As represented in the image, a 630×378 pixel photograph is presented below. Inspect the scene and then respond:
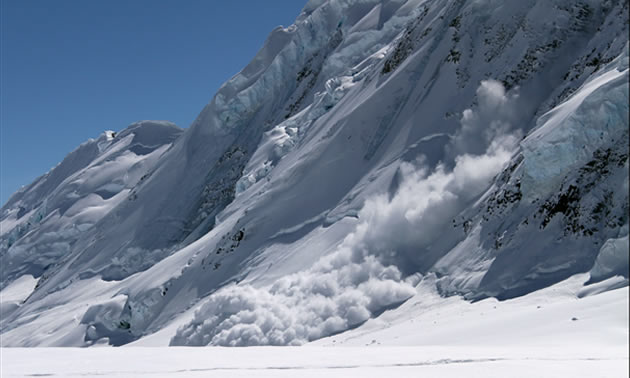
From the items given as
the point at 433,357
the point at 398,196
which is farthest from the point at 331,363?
the point at 398,196

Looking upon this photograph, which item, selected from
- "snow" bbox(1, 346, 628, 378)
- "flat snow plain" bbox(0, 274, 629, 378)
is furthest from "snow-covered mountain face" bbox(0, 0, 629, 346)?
"snow" bbox(1, 346, 628, 378)

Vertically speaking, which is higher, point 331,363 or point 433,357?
point 331,363

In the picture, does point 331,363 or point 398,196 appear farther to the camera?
point 398,196

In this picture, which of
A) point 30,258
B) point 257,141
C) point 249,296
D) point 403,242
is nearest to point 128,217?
point 257,141

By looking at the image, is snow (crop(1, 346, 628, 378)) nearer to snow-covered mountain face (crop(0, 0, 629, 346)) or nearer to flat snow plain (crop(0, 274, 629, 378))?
flat snow plain (crop(0, 274, 629, 378))

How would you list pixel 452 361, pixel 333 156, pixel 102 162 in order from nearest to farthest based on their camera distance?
pixel 452 361 < pixel 333 156 < pixel 102 162

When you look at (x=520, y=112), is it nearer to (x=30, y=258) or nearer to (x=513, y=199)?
(x=513, y=199)

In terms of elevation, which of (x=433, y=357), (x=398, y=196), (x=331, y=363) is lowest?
(x=398, y=196)

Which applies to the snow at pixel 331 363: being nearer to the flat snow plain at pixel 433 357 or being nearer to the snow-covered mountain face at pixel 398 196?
the flat snow plain at pixel 433 357

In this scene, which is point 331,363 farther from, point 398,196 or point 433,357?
point 398,196

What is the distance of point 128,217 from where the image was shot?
60.4m

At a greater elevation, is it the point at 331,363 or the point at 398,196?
the point at 331,363

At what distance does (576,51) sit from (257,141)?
122 feet

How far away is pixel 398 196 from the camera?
2730cm
